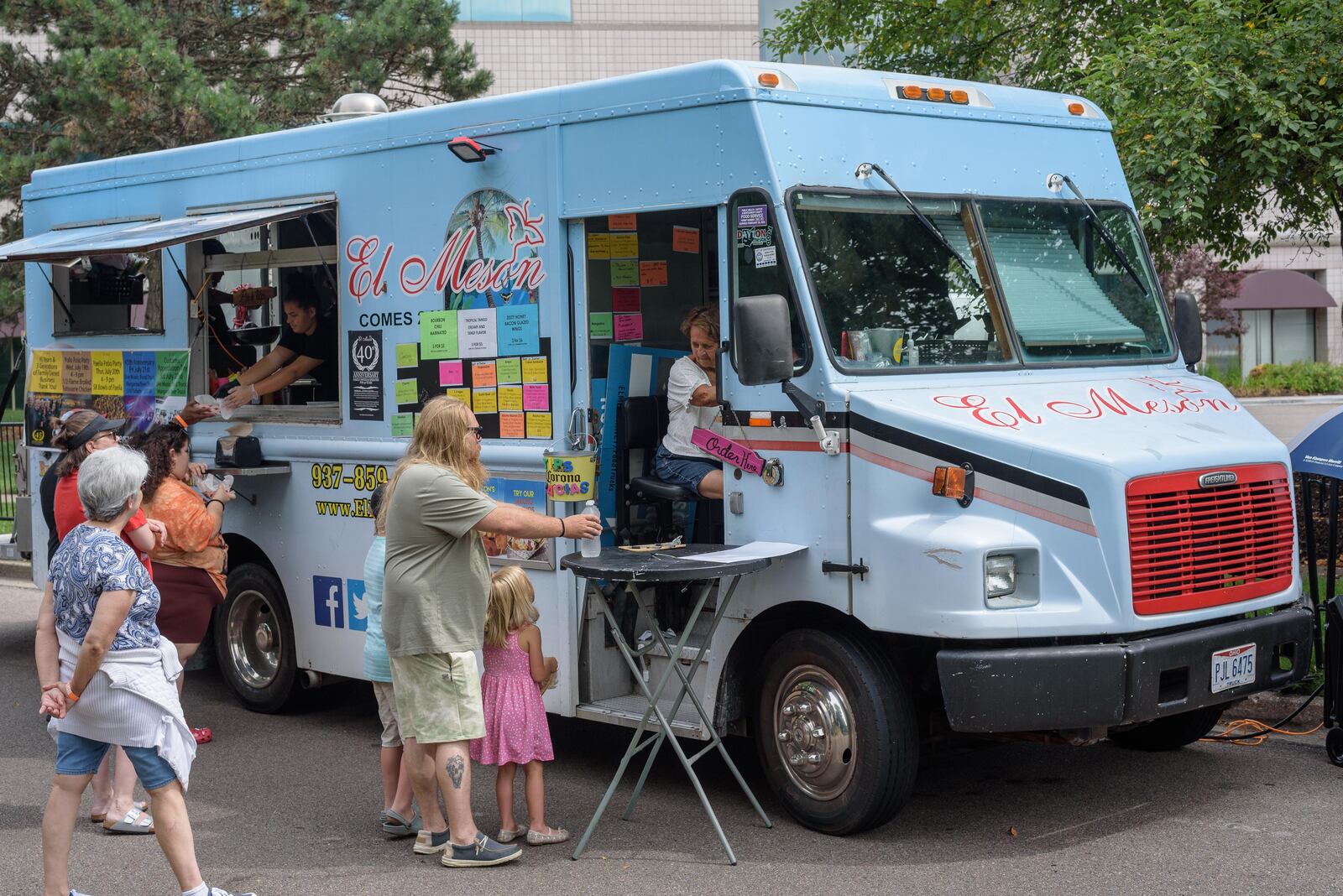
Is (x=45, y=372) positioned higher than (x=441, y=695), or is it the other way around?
(x=45, y=372)

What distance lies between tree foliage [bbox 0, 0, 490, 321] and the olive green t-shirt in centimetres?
1306

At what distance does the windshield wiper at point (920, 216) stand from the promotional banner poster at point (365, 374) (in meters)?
2.74

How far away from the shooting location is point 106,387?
9.52 m

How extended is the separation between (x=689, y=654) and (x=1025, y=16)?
29.9 ft

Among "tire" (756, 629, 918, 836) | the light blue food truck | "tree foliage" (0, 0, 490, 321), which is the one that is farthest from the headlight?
"tree foliage" (0, 0, 490, 321)

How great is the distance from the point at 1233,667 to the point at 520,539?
10.3 ft

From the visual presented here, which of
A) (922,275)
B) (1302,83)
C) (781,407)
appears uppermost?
(1302,83)

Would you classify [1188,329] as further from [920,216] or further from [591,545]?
[591,545]

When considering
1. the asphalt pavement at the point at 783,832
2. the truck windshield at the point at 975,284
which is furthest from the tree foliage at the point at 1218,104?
the asphalt pavement at the point at 783,832

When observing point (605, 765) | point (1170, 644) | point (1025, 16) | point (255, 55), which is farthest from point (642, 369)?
point (255, 55)

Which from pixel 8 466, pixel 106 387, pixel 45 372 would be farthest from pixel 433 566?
pixel 8 466

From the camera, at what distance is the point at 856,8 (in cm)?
1488

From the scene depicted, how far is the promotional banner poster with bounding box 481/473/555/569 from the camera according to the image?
721cm

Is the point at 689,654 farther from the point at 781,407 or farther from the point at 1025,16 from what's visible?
the point at 1025,16
